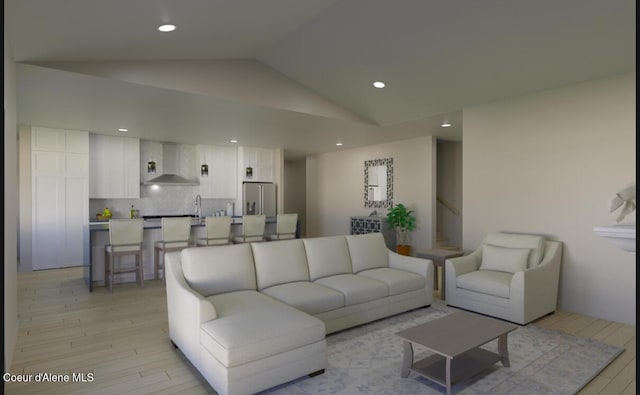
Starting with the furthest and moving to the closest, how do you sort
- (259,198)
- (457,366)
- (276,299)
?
(259,198) < (276,299) < (457,366)

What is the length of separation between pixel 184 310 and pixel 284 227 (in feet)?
12.3

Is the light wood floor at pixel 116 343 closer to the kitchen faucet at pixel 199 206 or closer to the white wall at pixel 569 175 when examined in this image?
the white wall at pixel 569 175

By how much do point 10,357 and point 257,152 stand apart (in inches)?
260

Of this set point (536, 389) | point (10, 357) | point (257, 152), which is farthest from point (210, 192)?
point (536, 389)

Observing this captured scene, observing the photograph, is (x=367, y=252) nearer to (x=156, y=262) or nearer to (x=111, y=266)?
(x=156, y=262)

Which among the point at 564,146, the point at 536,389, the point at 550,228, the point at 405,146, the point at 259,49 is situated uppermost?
the point at 259,49

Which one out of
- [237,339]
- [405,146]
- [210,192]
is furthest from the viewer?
[210,192]

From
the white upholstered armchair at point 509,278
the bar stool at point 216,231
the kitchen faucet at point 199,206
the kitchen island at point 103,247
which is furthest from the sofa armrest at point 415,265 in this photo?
the kitchen faucet at point 199,206

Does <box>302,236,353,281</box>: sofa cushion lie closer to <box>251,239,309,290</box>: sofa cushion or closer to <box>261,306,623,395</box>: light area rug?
<box>251,239,309,290</box>: sofa cushion

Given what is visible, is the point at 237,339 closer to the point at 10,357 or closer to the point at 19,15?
the point at 10,357

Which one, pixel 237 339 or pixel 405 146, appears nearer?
pixel 237 339

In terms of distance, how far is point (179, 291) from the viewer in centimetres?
296

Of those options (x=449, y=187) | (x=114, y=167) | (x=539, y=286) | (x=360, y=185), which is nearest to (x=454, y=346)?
(x=539, y=286)

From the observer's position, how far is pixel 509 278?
3.95m
